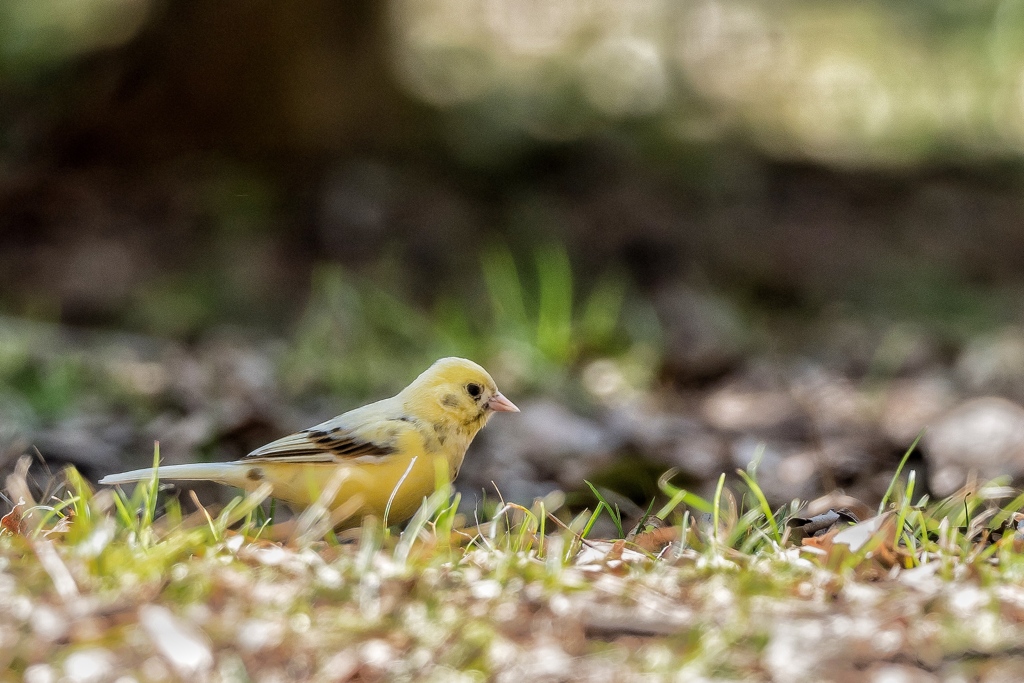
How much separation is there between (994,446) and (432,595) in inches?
103

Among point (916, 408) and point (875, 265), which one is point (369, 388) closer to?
point (916, 408)

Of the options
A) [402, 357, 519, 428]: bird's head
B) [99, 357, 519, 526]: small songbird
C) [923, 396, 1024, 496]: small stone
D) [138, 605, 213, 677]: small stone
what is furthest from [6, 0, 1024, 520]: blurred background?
[138, 605, 213, 677]: small stone

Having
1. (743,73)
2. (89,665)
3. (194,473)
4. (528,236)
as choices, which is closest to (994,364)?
(528,236)

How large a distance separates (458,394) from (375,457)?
357mm

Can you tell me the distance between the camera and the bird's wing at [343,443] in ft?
9.52

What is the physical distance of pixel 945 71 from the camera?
11406mm

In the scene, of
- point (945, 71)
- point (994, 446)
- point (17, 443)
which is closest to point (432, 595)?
point (17, 443)

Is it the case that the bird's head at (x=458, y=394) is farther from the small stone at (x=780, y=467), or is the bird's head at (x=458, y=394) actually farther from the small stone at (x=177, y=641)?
the small stone at (x=177, y=641)

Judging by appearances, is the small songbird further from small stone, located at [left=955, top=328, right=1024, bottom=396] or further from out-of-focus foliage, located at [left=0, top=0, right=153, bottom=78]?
out-of-focus foliage, located at [left=0, top=0, right=153, bottom=78]

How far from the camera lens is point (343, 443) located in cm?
294

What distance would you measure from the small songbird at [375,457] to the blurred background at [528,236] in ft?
2.78

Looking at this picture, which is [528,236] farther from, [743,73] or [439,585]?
[439,585]

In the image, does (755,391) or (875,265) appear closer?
(755,391)

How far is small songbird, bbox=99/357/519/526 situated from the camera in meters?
2.83
